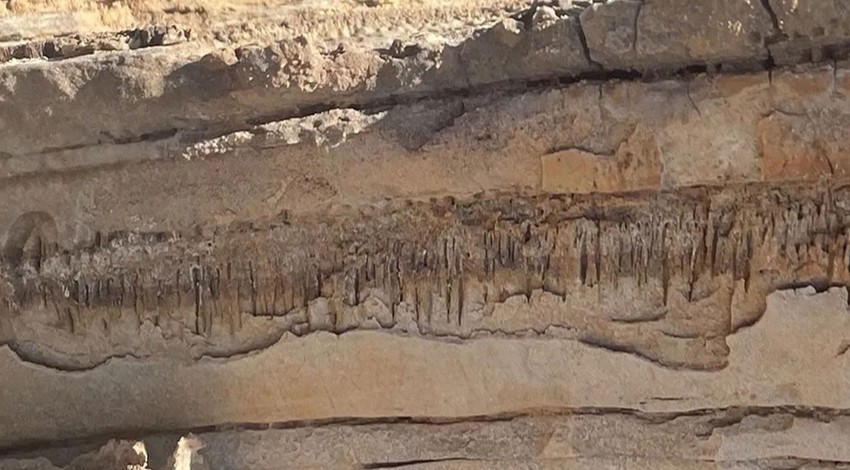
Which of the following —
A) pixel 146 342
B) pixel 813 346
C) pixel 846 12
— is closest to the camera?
pixel 846 12

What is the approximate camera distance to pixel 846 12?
1838 mm

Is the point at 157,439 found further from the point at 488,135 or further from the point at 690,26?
the point at 690,26

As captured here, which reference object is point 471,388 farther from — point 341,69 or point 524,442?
point 341,69

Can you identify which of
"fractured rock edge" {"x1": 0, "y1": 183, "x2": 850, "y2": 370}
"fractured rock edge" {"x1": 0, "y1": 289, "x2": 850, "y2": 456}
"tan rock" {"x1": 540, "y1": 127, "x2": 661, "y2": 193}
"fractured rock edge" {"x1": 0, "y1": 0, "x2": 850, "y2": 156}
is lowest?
"fractured rock edge" {"x1": 0, "y1": 289, "x2": 850, "y2": 456}

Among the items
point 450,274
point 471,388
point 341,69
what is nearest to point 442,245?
point 450,274

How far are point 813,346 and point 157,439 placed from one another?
1338mm

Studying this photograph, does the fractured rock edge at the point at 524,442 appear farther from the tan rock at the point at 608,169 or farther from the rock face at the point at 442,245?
the tan rock at the point at 608,169

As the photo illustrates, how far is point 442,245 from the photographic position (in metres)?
2.13

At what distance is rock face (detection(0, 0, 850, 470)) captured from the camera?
6.44 ft

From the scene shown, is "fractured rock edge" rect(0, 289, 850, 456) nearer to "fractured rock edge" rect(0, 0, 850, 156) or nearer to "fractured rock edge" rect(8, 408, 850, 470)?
"fractured rock edge" rect(8, 408, 850, 470)

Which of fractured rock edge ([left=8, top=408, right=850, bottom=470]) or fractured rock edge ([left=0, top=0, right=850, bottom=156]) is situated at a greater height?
fractured rock edge ([left=0, top=0, right=850, bottom=156])

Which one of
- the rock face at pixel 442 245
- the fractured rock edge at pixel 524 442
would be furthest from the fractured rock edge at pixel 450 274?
the fractured rock edge at pixel 524 442

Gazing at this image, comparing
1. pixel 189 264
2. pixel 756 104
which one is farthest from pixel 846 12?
pixel 189 264

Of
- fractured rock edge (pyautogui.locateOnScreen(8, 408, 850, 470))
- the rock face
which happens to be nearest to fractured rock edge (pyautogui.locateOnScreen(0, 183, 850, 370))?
the rock face
